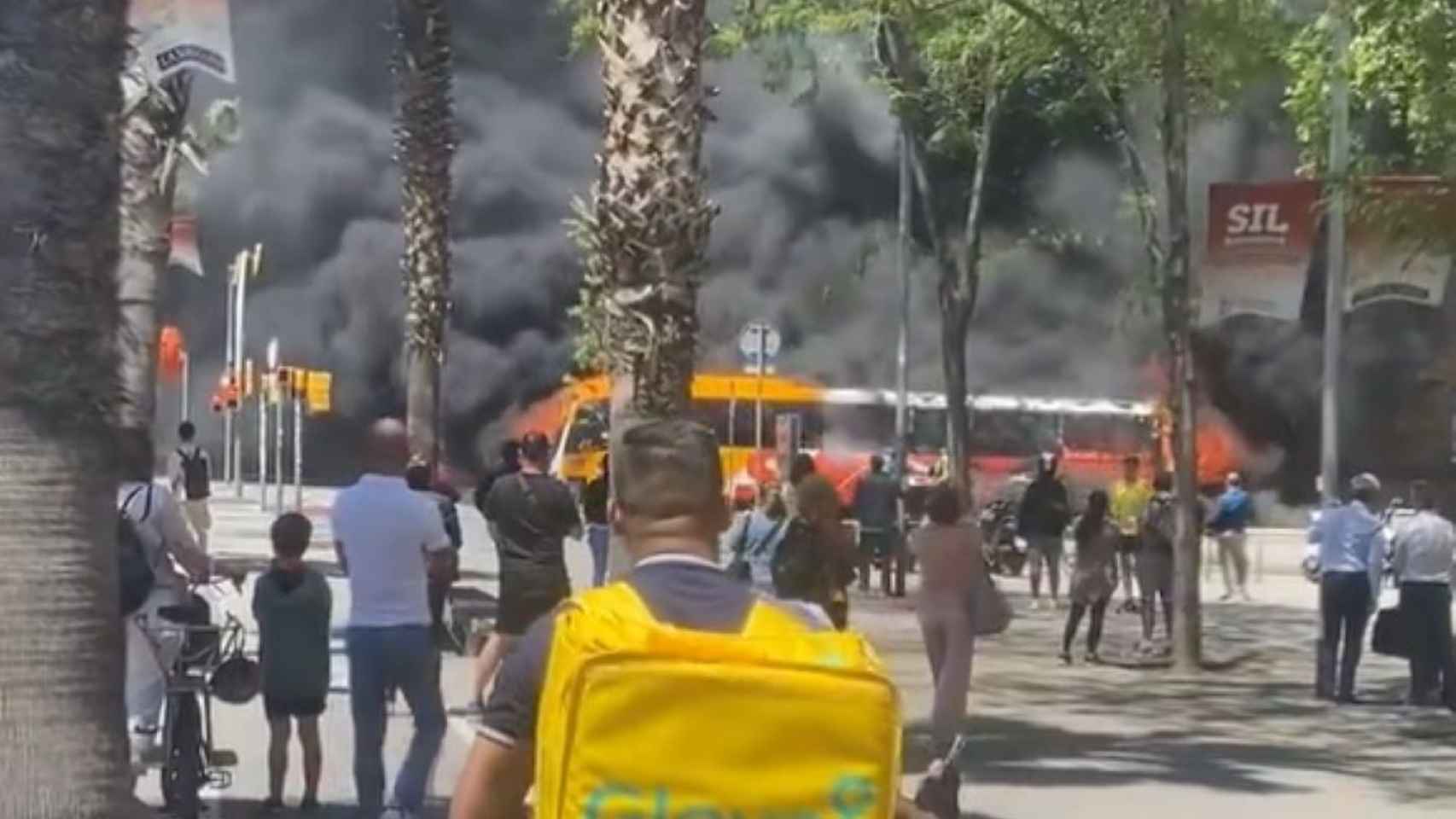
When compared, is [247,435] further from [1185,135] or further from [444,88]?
[1185,135]

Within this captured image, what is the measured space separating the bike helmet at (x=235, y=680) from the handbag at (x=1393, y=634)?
→ 1042 centimetres

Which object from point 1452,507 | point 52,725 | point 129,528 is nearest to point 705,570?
point 52,725

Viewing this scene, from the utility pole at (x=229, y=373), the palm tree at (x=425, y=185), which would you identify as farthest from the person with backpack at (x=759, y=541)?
the utility pole at (x=229, y=373)

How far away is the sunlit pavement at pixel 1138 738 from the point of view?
47.9 feet

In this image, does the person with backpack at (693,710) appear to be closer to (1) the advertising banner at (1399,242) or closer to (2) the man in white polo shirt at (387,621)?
(2) the man in white polo shirt at (387,621)

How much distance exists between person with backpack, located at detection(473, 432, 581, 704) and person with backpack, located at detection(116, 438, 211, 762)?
5.60ft

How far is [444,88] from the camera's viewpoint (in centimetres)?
2555

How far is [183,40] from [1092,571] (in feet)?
28.4

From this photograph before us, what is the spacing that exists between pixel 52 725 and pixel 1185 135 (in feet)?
57.0

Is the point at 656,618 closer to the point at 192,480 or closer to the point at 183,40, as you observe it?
the point at 183,40

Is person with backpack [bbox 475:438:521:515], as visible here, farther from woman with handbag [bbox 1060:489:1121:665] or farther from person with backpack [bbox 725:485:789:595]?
woman with handbag [bbox 1060:489:1121:665]

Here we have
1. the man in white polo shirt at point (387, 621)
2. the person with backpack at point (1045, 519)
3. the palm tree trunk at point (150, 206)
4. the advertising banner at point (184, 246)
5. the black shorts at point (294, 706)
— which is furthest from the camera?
the advertising banner at point (184, 246)

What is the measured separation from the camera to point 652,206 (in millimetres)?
12594

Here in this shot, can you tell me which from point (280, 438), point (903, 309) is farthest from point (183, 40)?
point (280, 438)
